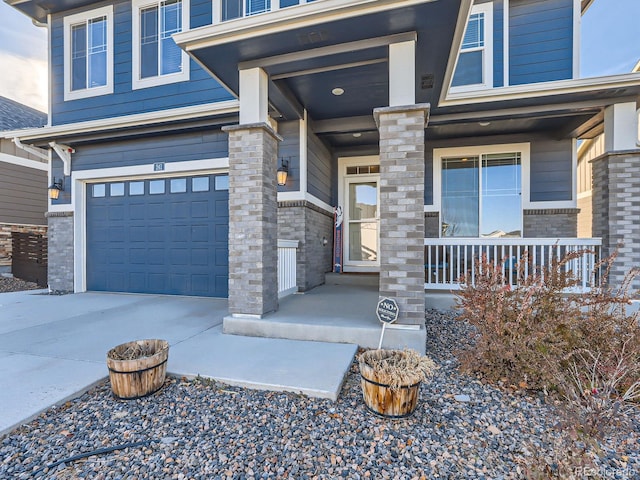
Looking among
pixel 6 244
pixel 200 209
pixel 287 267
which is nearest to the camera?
pixel 287 267

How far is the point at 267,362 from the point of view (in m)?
2.94

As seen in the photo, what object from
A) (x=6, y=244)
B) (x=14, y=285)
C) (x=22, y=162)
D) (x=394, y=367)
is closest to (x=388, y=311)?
(x=394, y=367)

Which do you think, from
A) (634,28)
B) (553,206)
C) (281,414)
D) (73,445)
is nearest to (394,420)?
(281,414)

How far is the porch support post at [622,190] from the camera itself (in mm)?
4699

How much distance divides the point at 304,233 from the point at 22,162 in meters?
9.09

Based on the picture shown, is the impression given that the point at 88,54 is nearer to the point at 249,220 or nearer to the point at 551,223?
the point at 249,220

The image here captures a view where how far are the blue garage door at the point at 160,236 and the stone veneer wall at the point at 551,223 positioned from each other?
18.8 feet

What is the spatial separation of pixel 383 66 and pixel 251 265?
9.83 ft

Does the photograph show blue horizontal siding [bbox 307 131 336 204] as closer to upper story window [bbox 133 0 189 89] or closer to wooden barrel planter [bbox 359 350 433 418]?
upper story window [bbox 133 0 189 89]

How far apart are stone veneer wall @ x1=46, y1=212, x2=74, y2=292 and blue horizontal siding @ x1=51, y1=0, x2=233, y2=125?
6.68ft

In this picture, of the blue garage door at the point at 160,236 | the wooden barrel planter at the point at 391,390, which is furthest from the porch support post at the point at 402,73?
the blue garage door at the point at 160,236

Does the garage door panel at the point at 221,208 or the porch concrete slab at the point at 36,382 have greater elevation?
the garage door panel at the point at 221,208

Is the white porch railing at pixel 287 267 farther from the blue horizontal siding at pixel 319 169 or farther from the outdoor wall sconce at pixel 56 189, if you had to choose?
the outdoor wall sconce at pixel 56 189

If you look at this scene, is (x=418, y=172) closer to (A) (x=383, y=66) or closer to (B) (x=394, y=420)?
(A) (x=383, y=66)
